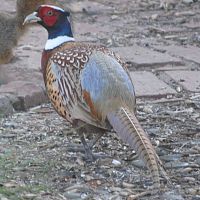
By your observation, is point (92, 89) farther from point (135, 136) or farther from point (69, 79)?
point (135, 136)

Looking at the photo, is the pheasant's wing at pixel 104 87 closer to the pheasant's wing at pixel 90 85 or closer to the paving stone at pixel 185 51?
the pheasant's wing at pixel 90 85

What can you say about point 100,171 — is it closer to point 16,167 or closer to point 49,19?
point 16,167

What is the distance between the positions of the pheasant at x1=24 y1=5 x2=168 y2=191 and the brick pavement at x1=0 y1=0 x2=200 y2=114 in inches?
38.0

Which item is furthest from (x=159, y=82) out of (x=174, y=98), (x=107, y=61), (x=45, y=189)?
(x=45, y=189)

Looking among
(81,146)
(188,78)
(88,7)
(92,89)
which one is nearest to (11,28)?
(188,78)

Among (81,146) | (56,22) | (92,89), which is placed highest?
(56,22)

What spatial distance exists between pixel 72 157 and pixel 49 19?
0.74 meters

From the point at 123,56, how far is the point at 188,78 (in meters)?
0.76

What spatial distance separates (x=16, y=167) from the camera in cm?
390

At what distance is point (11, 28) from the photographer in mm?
6027

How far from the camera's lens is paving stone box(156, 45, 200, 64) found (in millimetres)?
6211

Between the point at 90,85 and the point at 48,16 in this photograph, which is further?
the point at 48,16

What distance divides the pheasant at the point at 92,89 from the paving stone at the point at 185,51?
2257 mm

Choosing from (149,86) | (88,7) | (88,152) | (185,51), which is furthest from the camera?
(88,7)
